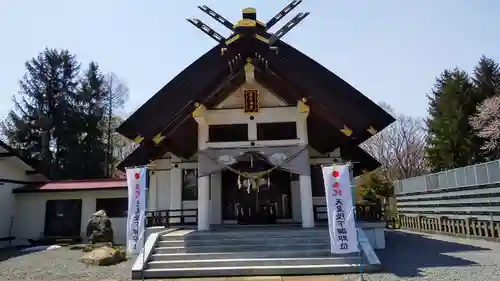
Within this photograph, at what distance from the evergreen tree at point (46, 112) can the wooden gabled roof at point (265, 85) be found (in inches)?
628

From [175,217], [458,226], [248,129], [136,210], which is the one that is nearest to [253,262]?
[136,210]

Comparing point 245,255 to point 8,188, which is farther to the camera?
A: point 8,188

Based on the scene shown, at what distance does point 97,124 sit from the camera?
90.1 ft

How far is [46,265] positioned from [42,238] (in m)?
7.10

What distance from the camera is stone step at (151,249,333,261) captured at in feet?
25.7

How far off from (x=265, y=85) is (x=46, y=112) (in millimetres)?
22331

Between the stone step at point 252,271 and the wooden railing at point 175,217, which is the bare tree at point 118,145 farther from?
the stone step at point 252,271

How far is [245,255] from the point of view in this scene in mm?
7953

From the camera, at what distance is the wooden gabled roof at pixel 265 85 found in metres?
9.97

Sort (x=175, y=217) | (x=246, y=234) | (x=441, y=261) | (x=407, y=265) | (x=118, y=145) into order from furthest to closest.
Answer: (x=118, y=145)
(x=175, y=217)
(x=246, y=234)
(x=441, y=261)
(x=407, y=265)

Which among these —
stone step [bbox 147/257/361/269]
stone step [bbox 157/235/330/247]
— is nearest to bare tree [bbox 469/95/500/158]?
stone step [bbox 157/235/330/247]

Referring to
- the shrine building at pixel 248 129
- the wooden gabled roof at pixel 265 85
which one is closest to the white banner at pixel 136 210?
the shrine building at pixel 248 129

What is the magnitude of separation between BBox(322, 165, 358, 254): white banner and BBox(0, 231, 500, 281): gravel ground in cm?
61

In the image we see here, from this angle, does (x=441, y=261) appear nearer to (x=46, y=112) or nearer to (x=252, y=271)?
(x=252, y=271)
